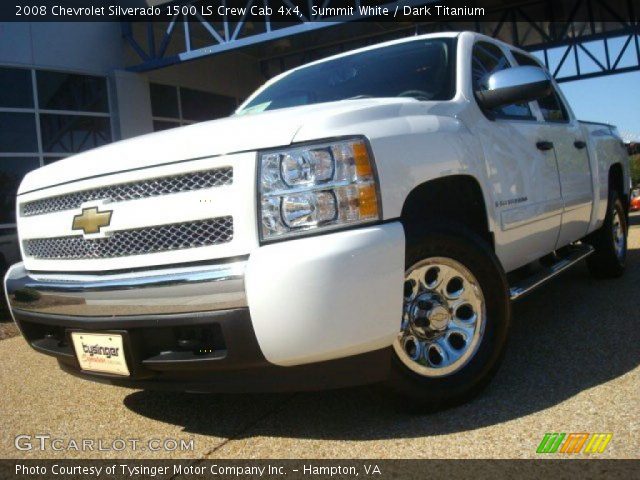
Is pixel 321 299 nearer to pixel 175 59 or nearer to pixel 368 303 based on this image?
pixel 368 303

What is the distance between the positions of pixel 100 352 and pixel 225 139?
3.29 feet

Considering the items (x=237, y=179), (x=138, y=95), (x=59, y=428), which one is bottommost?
(x=59, y=428)

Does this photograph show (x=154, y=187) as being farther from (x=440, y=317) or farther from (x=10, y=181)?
(x=10, y=181)

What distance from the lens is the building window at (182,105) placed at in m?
14.0

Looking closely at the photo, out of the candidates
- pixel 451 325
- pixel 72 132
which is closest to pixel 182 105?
pixel 72 132

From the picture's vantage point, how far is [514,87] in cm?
312

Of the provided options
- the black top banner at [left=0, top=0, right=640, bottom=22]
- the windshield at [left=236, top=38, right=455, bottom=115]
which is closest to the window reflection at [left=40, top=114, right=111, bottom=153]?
the black top banner at [left=0, top=0, right=640, bottom=22]

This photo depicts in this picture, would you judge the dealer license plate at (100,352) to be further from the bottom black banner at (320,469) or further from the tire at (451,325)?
the tire at (451,325)

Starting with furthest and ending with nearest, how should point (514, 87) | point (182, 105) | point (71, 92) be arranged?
point (182, 105) → point (71, 92) → point (514, 87)

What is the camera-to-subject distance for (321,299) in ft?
6.88

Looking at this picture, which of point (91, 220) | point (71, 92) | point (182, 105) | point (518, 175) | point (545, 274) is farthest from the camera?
point (182, 105)

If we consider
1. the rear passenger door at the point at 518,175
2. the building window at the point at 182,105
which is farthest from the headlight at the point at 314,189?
the building window at the point at 182,105

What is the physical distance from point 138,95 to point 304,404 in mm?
11794

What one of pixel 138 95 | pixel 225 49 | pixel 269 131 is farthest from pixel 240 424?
pixel 138 95
